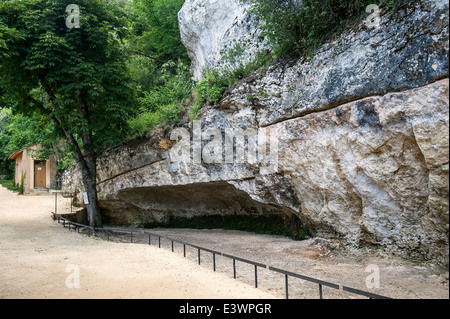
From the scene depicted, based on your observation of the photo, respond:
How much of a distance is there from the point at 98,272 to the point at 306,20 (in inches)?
344

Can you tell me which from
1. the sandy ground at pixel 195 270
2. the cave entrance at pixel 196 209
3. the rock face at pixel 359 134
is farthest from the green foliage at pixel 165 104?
the sandy ground at pixel 195 270

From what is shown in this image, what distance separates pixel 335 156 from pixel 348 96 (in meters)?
1.54

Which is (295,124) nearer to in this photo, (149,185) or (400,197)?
(400,197)

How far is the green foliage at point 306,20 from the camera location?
30.0 feet

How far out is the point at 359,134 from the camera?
8094 mm

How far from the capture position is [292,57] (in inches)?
411

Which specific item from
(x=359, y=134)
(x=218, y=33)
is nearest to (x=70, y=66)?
(x=218, y=33)

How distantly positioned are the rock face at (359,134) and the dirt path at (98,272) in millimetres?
3689

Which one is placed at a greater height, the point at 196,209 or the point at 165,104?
the point at 165,104

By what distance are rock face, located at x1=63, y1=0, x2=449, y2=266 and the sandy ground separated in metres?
0.73

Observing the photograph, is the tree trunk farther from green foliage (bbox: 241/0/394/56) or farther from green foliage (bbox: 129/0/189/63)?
green foliage (bbox: 129/0/189/63)

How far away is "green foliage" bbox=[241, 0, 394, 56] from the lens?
9148 mm

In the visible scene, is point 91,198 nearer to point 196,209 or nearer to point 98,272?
point 196,209

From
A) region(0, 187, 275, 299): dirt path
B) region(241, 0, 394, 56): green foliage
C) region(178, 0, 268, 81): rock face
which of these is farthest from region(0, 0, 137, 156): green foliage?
region(241, 0, 394, 56): green foliage
